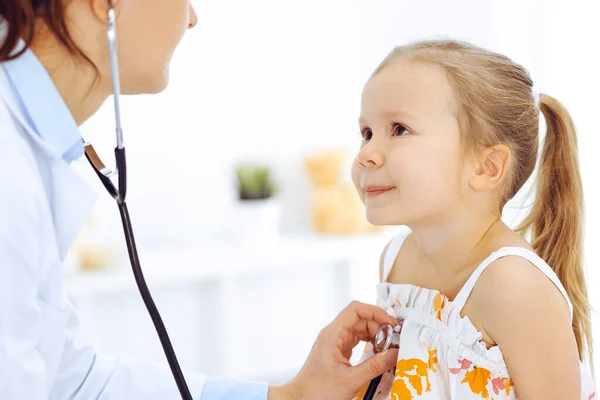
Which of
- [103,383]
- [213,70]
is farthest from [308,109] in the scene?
[103,383]

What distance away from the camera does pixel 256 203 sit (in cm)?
338

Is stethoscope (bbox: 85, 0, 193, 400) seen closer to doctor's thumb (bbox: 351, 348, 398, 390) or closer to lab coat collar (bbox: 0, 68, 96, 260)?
lab coat collar (bbox: 0, 68, 96, 260)

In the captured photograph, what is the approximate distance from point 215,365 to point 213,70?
1.35 meters

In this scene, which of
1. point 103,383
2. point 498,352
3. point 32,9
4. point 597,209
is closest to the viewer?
point 32,9

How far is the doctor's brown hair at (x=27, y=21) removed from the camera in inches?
40.4

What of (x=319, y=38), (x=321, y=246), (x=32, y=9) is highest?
(x=32, y=9)

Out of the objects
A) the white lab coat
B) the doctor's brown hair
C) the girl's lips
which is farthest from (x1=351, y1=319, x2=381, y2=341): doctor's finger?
the doctor's brown hair

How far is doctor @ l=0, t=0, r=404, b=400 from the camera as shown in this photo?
98 centimetres

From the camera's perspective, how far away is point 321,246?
3.43 metres

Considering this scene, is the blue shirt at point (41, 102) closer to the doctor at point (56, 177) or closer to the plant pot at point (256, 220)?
the doctor at point (56, 177)

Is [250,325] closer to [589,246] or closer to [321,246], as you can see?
[321,246]

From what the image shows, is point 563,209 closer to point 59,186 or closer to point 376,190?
point 376,190

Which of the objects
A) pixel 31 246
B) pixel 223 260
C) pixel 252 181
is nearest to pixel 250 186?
pixel 252 181

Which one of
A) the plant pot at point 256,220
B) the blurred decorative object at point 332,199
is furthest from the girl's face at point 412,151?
the blurred decorative object at point 332,199
